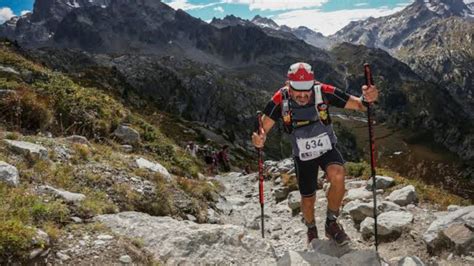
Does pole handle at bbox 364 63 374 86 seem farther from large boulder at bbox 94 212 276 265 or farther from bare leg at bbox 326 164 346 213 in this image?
large boulder at bbox 94 212 276 265

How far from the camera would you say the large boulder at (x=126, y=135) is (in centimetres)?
1731

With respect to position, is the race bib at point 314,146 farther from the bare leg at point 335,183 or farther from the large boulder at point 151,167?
the large boulder at point 151,167

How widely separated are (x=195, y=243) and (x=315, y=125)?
3.10m

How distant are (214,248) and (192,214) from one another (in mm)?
3812

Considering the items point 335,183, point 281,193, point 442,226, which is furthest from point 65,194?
point 281,193

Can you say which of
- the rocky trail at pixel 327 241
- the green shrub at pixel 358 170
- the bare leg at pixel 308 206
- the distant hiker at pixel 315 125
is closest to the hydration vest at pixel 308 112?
the distant hiker at pixel 315 125

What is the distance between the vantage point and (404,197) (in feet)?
37.0

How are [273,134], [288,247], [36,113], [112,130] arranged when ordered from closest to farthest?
1. [288,247]
2. [36,113]
3. [112,130]
4. [273,134]

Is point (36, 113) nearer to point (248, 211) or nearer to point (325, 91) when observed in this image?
point (248, 211)

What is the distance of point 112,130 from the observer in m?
18.1

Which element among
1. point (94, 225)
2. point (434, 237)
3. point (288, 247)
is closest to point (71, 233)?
point (94, 225)

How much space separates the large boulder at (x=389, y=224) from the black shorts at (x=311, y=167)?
68.8 inches

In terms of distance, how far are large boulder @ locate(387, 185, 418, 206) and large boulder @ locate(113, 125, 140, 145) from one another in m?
10.2

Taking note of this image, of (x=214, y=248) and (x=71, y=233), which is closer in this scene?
(x=71, y=233)
